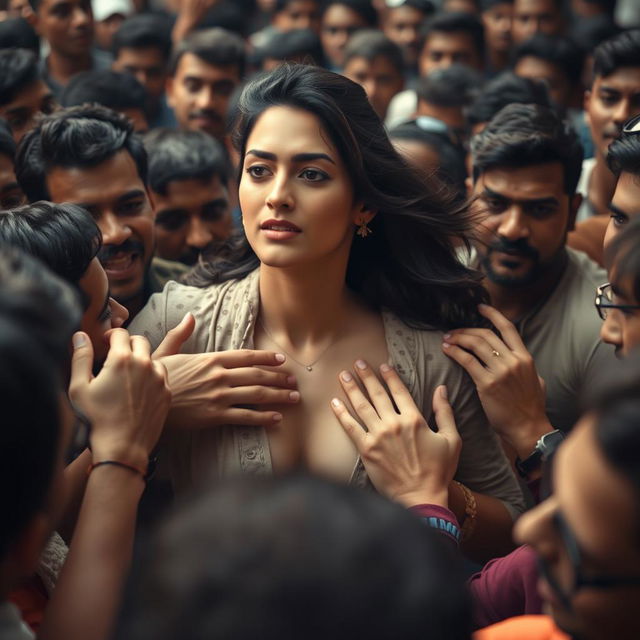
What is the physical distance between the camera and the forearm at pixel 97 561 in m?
1.92

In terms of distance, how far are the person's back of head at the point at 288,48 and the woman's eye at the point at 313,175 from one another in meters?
4.44

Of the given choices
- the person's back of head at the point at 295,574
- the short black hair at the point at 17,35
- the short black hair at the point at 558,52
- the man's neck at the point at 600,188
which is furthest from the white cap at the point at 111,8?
the person's back of head at the point at 295,574

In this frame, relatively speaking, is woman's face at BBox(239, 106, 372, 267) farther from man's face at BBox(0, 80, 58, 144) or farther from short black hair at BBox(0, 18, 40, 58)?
short black hair at BBox(0, 18, 40, 58)

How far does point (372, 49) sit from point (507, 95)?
2.16 meters

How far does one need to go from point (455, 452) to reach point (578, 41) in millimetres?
5599

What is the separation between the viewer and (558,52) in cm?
655

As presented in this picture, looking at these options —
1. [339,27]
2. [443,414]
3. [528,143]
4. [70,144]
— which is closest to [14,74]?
[70,144]

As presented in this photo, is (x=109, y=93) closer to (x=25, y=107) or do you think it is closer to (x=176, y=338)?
(x=25, y=107)

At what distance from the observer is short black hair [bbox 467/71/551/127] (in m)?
4.86

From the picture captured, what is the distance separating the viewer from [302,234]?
2688 millimetres

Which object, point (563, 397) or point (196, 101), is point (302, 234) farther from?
point (196, 101)

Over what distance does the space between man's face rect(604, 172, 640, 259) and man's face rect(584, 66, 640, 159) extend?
179 cm

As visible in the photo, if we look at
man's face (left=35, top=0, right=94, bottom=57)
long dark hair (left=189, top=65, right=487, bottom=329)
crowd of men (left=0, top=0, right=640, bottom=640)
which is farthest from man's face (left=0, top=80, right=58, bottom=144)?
long dark hair (left=189, top=65, right=487, bottom=329)

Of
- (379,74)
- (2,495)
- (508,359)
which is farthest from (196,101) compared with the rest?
(2,495)
